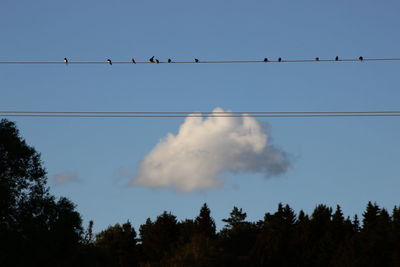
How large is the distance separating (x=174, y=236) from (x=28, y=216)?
9520 centimetres

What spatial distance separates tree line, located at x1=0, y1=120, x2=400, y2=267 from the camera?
65.1 metres

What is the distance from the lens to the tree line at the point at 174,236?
65.1 metres

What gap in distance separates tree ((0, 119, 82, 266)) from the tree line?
73 millimetres

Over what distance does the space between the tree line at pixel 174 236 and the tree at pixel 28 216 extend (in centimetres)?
7

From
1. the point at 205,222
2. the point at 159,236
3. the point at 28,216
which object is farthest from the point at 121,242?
the point at 28,216

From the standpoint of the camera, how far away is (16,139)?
70000 mm

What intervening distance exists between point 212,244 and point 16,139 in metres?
50.0

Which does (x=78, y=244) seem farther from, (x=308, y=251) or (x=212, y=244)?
(x=308, y=251)

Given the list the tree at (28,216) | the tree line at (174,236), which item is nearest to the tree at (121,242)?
the tree line at (174,236)

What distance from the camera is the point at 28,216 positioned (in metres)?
66.1

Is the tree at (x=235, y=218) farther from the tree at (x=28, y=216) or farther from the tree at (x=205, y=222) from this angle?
the tree at (x=28, y=216)

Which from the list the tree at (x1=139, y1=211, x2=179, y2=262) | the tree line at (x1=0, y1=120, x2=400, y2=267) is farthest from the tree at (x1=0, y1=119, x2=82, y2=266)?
the tree at (x1=139, y1=211, x2=179, y2=262)

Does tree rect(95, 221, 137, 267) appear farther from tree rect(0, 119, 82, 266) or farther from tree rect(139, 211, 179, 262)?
tree rect(0, 119, 82, 266)

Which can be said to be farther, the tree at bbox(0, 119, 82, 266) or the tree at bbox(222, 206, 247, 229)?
the tree at bbox(222, 206, 247, 229)
